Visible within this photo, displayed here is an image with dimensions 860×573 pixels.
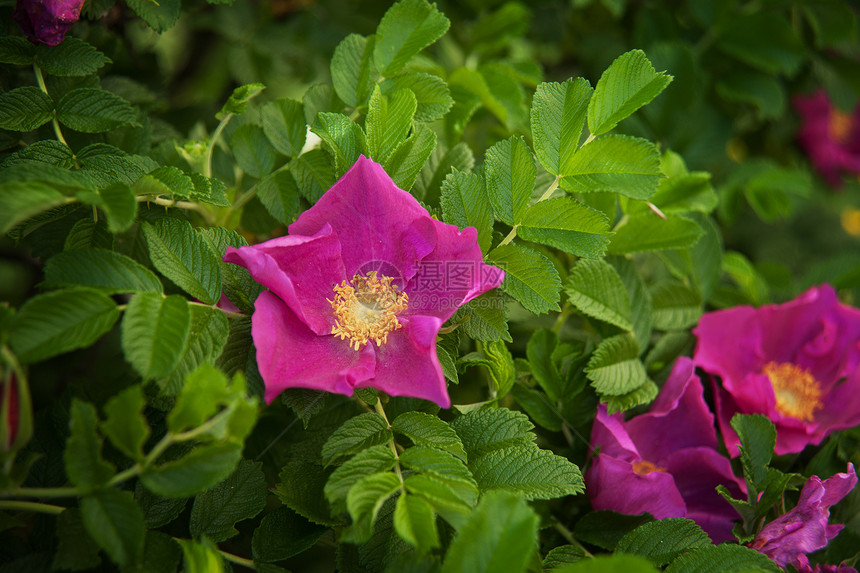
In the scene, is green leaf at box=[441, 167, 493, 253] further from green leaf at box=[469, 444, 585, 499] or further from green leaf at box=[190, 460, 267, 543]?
green leaf at box=[190, 460, 267, 543]

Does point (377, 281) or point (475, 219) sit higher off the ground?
point (475, 219)

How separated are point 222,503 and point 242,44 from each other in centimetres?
93

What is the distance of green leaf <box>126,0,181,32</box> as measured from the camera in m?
0.83

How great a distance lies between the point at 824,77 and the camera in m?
1.38

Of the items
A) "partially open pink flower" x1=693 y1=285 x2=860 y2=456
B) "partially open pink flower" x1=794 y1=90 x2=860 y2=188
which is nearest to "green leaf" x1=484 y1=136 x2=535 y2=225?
"partially open pink flower" x1=693 y1=285 x2=860 y2=456

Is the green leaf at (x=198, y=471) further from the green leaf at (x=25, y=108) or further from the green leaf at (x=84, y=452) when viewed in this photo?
the green leaf at (x=25, y=108)

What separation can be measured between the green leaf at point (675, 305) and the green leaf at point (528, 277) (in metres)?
0.34

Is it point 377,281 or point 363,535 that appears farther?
Result: point 377,281

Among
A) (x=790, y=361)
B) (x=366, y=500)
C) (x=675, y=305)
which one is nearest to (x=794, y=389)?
(x=790, y=361)

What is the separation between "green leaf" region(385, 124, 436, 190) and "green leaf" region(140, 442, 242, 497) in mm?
349

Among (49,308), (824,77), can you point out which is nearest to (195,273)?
(49,308)

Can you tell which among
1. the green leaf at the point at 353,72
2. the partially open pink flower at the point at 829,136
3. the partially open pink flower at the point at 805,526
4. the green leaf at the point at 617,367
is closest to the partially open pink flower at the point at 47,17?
the green leaf at the point at 353,72

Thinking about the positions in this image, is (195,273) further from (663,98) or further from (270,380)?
(663,98)

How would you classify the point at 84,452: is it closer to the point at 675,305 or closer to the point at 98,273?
the point at 98,273
